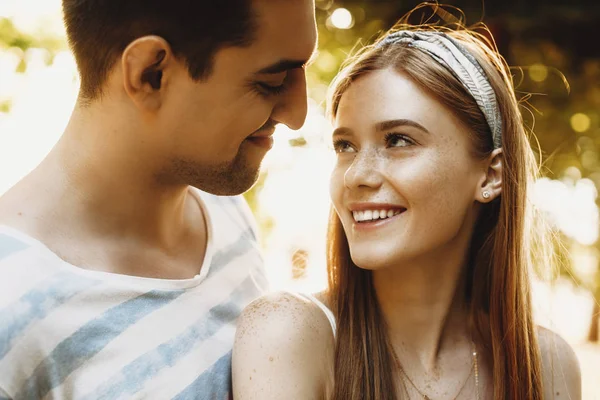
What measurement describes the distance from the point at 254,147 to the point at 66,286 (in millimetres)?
720

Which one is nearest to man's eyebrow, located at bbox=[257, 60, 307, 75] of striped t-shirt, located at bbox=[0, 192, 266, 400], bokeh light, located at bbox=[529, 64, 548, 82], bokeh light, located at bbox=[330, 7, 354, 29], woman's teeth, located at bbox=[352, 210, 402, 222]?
woman's teeth, located at bbox=[352, 210, 402, 222]

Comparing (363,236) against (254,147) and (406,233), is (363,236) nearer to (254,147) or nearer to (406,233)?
(406,233)

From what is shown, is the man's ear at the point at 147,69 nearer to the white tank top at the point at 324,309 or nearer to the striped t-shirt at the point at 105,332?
the striped t-shirt at the point at 105,332

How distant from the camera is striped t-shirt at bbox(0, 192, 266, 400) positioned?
182 cm

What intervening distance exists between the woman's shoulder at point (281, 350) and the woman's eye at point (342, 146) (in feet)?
1.56

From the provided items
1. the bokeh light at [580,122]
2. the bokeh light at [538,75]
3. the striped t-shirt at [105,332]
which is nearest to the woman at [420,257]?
the striped t-shirt at [105,332]

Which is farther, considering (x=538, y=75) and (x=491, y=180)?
(x=538, y=75)

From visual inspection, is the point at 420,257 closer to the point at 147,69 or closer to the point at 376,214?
the point at 376,214

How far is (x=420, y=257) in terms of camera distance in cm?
236

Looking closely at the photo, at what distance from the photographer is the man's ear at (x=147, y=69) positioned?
211 centimetres

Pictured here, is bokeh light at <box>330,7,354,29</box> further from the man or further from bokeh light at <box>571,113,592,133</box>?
the man

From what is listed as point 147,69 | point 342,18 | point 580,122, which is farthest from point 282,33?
point 580,122

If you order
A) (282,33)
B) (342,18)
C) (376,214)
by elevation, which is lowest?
(376,214)

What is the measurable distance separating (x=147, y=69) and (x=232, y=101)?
0.83 feet
